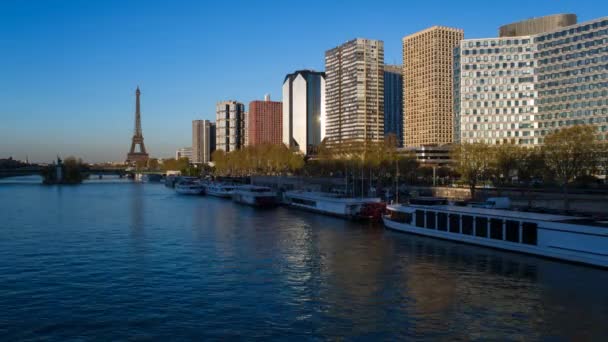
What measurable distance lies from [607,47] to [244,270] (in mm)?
125441

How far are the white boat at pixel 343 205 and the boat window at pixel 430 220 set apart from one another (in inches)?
692

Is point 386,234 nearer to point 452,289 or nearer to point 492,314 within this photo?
point 452,289

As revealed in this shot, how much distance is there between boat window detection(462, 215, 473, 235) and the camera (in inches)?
2045

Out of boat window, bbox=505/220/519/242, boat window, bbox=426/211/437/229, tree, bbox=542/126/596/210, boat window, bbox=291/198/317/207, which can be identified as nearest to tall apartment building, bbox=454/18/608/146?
tree, bbox=542/126/596/210

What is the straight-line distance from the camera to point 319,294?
34.0 meters

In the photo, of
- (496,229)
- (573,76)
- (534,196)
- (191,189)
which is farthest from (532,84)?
(496,229)

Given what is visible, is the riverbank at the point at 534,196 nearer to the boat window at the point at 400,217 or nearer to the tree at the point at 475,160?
the tree at the point at 475,160

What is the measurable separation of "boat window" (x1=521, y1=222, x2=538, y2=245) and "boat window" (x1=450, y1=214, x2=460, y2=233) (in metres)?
7.71

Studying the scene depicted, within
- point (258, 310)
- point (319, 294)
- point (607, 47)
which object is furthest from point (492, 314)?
point (607, 47)

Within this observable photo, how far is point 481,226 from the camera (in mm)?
50812

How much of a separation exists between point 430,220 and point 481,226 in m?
7.22

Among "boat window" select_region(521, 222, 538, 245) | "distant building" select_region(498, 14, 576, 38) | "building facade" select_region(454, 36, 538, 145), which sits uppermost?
"distant building" select_region(498, 14, 576, 38)

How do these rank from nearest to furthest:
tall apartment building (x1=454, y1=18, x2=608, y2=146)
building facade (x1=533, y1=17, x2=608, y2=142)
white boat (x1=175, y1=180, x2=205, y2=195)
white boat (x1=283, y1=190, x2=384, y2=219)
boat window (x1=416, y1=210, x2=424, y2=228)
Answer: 1. boat window (x1=416, y1=210, x2=424, y2=228)
2. white boat (x1=283, y1=190, x2=384, y2=219)
3. building facade (x1=533, y1=17, x2=608, y2=142)
4. tall apartment building (x1=454, y1=18, x2=608, y2=146)
5. white boat (x1=175, y1=180, x2=205, y2=195)

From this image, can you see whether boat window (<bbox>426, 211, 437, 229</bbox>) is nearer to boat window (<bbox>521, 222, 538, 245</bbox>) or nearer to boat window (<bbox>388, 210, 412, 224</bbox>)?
boat window (<bbox>388, 210, 412, 224</bbox>)
